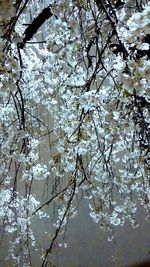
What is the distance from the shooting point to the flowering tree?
1241 millimetres

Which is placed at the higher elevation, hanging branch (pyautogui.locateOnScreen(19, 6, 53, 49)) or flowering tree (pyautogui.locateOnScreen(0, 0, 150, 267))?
hanging branch (pyautogui.locateOnScreen(19, 6, 53, 49))

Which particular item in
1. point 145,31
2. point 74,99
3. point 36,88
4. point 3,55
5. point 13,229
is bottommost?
point 145,31

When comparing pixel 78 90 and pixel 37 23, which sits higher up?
pixel 37 23

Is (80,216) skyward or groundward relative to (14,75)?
skyward

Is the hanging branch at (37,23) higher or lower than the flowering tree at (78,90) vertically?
higher

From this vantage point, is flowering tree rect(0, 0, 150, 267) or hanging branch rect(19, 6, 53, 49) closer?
flowering tree rect(0, 0, 150, 267)

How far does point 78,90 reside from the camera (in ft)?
8.07

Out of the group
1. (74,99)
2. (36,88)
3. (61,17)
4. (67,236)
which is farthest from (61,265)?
(61,17)

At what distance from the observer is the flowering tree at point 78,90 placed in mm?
1241

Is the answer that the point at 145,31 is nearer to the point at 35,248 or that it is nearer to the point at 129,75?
the point at 129,75

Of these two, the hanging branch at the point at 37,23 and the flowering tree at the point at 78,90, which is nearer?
the flowering tree at the point at 78,90

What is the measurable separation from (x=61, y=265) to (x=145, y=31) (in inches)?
160

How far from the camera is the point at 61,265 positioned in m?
4.64

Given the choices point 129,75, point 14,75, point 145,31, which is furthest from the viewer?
point 14,75
